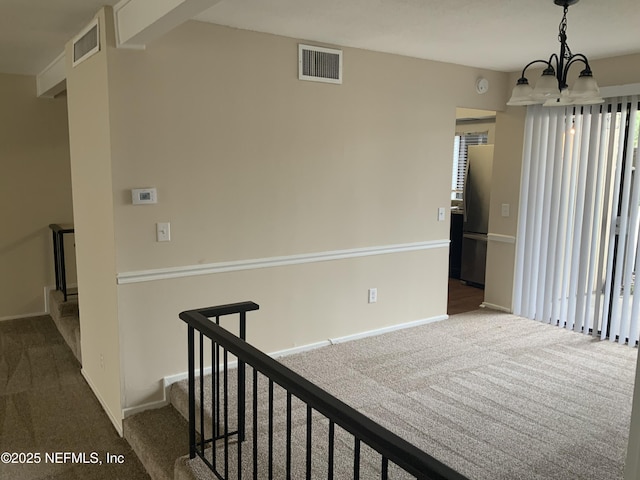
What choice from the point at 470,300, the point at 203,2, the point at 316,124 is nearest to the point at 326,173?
the point at 316,124

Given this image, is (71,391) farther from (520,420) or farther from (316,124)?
(520,420)

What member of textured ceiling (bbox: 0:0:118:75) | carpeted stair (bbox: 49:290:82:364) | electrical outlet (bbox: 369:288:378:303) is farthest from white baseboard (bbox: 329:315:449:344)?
textured ceiling (bbox: 0:0:118:75)

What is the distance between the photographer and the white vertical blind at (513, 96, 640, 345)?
4195 mm

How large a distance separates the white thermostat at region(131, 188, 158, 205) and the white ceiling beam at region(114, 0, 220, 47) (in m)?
0.81

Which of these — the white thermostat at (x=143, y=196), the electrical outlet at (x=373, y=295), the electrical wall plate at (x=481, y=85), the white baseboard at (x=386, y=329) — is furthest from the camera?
the electrical wall plate at (x=481, y=85)

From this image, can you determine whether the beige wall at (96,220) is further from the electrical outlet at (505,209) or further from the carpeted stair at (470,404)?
the electrical outlet at (505,209)

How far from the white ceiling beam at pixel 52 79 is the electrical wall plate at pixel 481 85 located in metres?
3.47

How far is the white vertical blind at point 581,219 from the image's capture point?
13.8 feet

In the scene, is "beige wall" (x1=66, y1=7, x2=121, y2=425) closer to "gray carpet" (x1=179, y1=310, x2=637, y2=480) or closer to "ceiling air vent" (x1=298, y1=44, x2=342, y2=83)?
"gray carpet" (x1=179, y1=310, x2=637, y2=480)

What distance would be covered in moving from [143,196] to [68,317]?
2.38 m

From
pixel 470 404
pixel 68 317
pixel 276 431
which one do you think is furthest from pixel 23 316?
pixel 470 404

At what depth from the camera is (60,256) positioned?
519 centimetres

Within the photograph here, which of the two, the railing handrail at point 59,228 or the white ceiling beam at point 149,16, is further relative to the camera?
the railing handrail at point 59,228

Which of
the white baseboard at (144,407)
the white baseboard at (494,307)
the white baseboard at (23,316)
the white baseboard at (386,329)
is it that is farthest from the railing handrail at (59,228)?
the white baseboard at (494,307)
